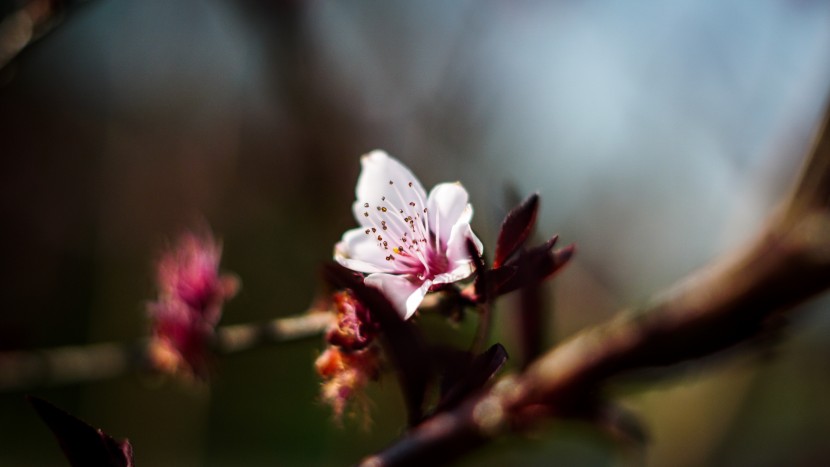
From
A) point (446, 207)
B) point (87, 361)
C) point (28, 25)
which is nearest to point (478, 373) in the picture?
point (446, 207)

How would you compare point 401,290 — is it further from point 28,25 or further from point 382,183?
point 28,25

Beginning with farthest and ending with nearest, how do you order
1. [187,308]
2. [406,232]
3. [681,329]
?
[187,308]
[406,232]
[681,329]

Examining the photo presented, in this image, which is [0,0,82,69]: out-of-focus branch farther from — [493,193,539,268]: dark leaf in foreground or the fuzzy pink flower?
[493,193,539,268]: dark leaf in foreground

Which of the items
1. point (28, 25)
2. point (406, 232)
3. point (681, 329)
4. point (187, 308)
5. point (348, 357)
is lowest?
point (681, 329)

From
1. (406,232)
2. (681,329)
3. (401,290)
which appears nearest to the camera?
(681,329)

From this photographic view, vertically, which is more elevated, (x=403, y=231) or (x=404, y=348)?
(x=403, y=231)

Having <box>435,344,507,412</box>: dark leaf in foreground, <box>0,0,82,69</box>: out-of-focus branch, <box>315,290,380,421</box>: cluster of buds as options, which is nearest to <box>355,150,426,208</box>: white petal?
<box>315,290,380,421</box>: cluster of buds

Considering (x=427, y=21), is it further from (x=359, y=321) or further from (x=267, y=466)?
(x=267, y=466)
